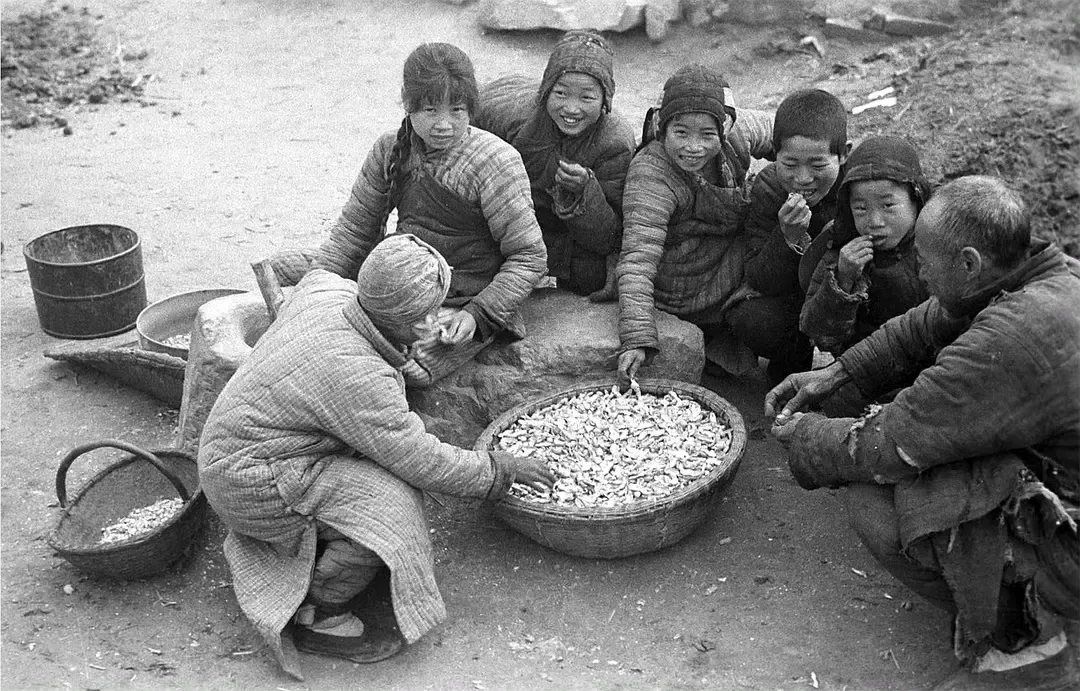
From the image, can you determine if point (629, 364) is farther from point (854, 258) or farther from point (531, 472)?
point (854, 258)

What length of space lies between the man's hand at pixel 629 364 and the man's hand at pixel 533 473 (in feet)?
2.22

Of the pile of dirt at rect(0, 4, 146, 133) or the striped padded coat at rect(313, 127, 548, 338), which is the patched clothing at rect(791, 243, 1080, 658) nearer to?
the striped padded coat at rect(313, 127, 548, 338)

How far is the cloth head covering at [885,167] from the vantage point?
13.6 feet

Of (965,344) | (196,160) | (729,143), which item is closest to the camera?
(965,344)

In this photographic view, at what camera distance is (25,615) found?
13.3 feet

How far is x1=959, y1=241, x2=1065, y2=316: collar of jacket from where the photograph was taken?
3.30 metres

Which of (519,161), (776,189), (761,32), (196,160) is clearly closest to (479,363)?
(519,161)

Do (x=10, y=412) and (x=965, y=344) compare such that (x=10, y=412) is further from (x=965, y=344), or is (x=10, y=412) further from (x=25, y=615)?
(x=965, y=344)

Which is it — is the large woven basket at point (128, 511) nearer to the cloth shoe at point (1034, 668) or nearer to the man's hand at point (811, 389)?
the man's hand at point (811, 389)

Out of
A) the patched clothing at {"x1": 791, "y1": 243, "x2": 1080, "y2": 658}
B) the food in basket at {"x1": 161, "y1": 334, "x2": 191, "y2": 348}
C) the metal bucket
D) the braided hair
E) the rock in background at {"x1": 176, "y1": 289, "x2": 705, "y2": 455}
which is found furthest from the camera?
the metal bucket

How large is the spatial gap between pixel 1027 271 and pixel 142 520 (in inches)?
130

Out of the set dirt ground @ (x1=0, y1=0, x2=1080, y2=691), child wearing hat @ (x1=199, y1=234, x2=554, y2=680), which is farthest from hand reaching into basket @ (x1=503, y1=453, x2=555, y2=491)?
dirt ground @ (x1=0, y1=0, x2=1080, y2=691)

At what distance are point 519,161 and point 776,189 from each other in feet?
3.57

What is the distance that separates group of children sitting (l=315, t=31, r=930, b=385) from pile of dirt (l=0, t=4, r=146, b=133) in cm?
624
